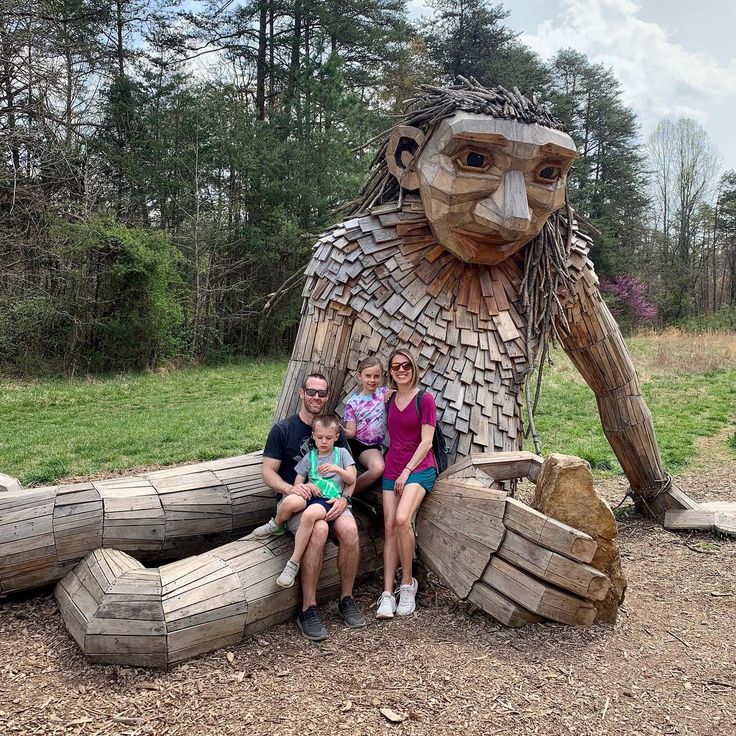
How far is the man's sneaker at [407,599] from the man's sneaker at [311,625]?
0.34 m

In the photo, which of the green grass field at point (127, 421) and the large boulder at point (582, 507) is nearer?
the large boulder at point (582, 507)

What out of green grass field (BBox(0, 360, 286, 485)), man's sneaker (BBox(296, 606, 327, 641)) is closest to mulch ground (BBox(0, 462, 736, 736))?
man's sneaker (BBox(296, 606, 327, 641))

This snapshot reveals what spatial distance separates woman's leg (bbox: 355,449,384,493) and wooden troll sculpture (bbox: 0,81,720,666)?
0.59ft

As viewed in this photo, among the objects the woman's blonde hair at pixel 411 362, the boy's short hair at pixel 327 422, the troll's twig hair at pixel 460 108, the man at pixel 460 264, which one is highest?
the troll's twig hair at pixel 460 108

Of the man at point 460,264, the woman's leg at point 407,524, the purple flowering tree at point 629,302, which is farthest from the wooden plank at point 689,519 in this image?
the purple flowering tree at point 629,302

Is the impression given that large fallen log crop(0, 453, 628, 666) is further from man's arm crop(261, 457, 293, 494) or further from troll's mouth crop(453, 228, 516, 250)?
troll's mouth crop(453, 228, 516, 250)

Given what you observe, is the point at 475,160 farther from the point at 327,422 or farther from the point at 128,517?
the point at 128,517

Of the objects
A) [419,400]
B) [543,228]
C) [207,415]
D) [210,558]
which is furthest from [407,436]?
[207,415]

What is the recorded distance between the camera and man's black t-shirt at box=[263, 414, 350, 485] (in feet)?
9.04

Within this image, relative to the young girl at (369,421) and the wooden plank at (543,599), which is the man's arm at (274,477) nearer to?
the young girl at (369,421)

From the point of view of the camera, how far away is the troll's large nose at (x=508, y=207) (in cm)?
283

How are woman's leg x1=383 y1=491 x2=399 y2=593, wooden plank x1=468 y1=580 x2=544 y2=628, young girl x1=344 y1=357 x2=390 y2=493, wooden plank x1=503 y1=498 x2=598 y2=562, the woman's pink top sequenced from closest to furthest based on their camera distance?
wooden plank x1=503 y1=498 x2=598 y2=562, wooden plank x1=468 y1=580 x2=544 y2=628, woman's leg x1=383 y1=491 x2=399 y2=593, the woman's pink top, young girl x1=344 y1=357 x2=390 y2=493

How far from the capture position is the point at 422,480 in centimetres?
274

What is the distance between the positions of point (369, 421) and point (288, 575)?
0.79m
